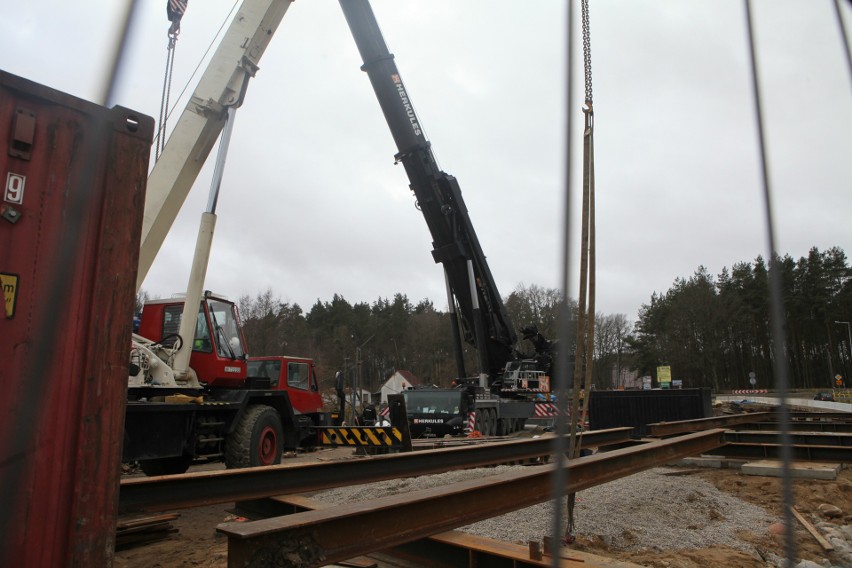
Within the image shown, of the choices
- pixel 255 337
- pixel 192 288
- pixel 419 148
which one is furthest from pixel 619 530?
pixel 255 337

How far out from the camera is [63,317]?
74.5 inches

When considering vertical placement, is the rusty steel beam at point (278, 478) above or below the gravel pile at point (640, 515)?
above

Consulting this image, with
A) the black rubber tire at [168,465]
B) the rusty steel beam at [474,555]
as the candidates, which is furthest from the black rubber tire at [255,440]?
the rusty steel beam at [474,555]

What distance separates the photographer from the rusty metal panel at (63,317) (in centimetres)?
180

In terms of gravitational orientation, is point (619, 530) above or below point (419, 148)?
below

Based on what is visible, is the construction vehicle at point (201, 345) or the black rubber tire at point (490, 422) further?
the black rubber tire at point (490, 422)

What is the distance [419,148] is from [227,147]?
709 centimetres

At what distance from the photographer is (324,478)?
4.82 metres

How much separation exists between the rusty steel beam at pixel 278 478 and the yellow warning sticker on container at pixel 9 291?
244 cm

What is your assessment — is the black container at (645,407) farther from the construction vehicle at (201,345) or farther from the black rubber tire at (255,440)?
the black rubber tire at (255,440)

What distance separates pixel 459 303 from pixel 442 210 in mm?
2928

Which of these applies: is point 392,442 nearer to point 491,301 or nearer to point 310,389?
point 310,389

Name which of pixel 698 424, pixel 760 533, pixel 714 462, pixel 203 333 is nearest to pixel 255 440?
pixel 203 333

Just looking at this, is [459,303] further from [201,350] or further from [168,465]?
[168,465]
